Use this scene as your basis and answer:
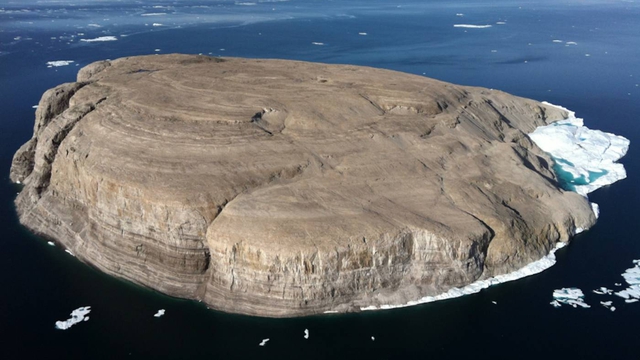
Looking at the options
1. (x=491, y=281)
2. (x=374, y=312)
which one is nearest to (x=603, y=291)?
(x=491, y=281)

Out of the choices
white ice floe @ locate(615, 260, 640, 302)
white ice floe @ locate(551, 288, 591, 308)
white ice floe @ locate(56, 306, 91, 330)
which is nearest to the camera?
white ice floe @ locate(56, 306, 91, 330)

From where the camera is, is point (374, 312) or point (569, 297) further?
point (569, 297)

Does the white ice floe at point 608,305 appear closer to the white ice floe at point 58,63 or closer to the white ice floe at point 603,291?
the white ice floe at point 603,291

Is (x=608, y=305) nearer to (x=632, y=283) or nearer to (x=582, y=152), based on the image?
(x=632, y=283)

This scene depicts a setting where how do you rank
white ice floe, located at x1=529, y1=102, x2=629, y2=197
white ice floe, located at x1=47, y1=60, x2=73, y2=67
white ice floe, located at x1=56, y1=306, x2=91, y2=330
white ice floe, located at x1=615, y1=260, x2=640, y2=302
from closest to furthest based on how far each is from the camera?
white ice floe, located at x1=56, y1=306, x2=91, y2=330 → white ice floe, located at x1=615, y1=260, x2=640, y2=302 → white ice floe, located at x1=529, y1=102, x2=629, y2=197 → white ice floe, located at x1=47, y1=60, x2=73, y2=67

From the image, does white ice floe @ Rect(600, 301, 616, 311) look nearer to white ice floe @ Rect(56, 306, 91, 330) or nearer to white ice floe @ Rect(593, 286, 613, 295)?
white ice floe @ Rect(593, 286, 613, 295)

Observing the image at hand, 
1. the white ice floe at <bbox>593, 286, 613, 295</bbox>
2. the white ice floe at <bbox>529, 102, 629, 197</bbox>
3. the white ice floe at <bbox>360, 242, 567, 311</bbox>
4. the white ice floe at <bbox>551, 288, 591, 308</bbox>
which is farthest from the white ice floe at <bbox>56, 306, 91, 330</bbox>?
the white ice floe at <bbox>529, 102, 629, 197</bbox>
